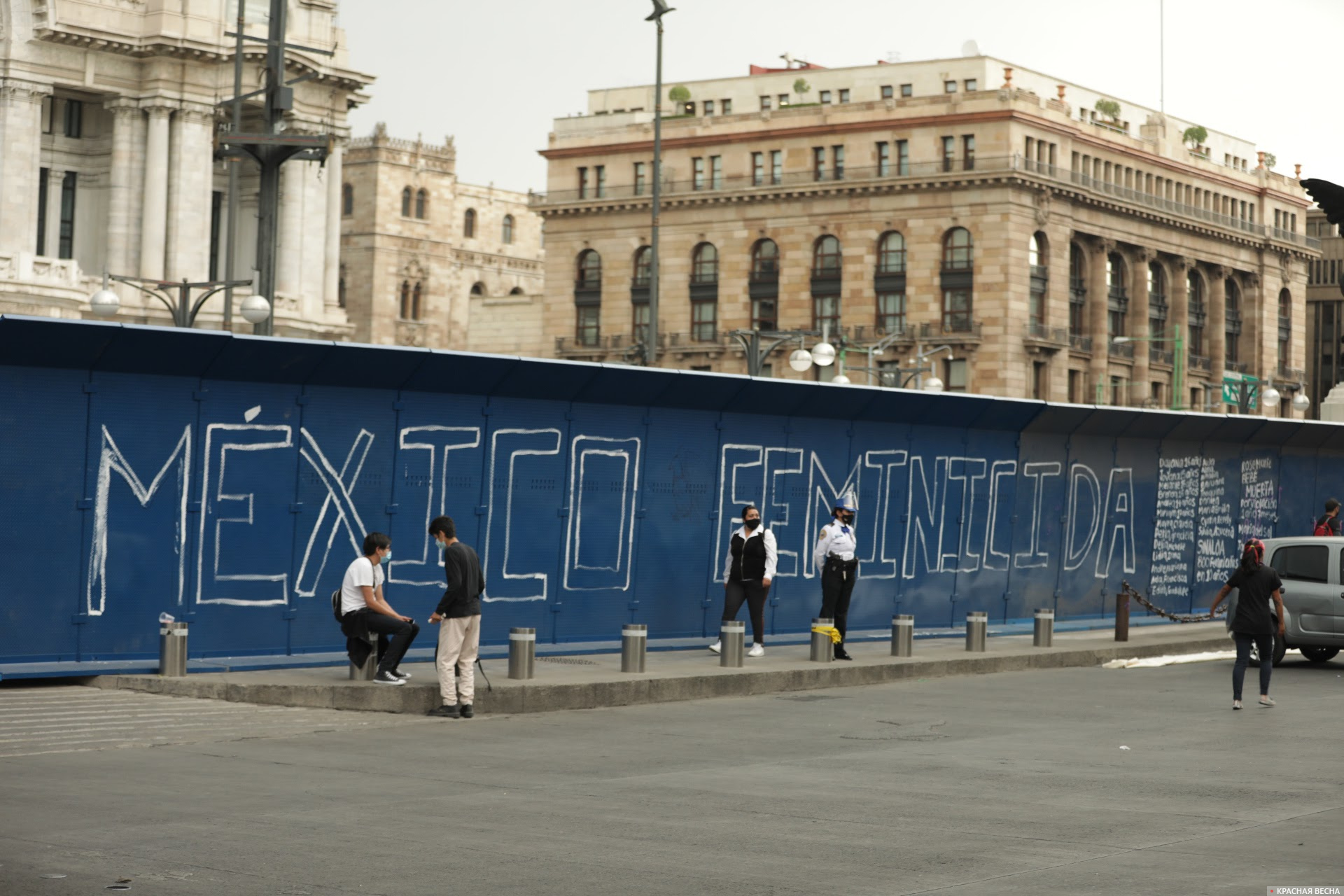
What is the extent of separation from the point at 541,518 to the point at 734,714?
12.9 feet

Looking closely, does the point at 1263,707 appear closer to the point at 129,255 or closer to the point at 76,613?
the point at 76,613

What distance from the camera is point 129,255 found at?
72688mm

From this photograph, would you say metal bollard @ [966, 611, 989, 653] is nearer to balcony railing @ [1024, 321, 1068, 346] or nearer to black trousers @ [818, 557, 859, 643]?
black trousers @ [818, 557, 859, 643]

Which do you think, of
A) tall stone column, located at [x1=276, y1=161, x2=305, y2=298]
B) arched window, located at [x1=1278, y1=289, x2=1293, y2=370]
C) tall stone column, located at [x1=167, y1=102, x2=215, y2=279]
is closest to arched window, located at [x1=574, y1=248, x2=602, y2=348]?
tall stone column, located at [x1=276, y1=161, x2=305, y2=298]

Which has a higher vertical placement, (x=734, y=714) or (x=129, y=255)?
(x=129, y=255)

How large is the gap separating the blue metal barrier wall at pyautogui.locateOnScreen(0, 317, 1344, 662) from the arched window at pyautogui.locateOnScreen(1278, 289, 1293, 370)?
313ft

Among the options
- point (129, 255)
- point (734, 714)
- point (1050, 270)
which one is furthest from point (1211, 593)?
point (1050, 270)

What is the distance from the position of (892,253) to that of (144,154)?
40.9 meters

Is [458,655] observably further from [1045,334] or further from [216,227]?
[1045,334]

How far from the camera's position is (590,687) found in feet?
53.2

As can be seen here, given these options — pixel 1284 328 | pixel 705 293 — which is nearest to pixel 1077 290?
pixel 705 293

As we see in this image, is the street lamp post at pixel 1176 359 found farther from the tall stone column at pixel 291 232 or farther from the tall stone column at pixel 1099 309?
the tall stone column at pixel 291 232

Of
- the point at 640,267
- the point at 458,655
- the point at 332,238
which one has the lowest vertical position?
the point at 458,655

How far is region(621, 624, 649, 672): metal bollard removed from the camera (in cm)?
1742
